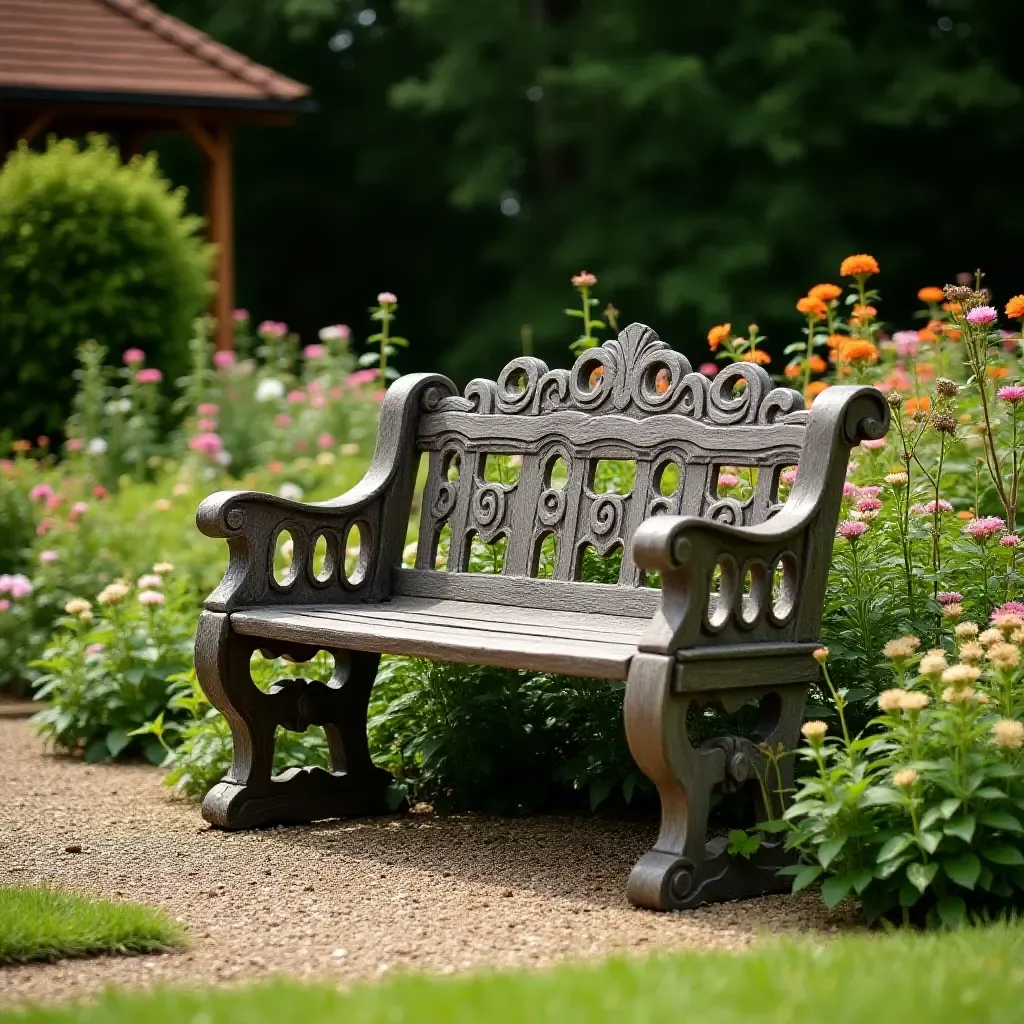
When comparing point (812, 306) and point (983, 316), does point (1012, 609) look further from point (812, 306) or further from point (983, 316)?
point (812, 306)

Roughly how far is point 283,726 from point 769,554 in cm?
168

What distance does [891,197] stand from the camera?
60.2ft

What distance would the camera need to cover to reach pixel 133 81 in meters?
14.5

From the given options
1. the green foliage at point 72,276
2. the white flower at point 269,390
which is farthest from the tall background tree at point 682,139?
the white flower at point 269,390

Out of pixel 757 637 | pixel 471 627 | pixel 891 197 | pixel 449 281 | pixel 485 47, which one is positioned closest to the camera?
pixel 757 637

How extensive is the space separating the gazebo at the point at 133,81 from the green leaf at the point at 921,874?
11.9m

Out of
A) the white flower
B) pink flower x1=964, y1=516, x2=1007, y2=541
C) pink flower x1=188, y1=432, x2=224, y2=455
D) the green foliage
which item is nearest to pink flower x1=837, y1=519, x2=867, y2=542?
pink flower x1=964, y1=516, x2=1007, y2=541

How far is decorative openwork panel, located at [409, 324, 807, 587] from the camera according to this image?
430 centimetres

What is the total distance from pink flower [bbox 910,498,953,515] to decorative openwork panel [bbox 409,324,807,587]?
47cm

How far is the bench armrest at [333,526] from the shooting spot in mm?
4824

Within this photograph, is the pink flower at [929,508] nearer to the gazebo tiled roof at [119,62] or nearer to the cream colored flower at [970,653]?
the cream colored flower at [970,653]

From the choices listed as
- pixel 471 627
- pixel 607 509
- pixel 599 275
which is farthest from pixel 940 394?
pixel 599 275

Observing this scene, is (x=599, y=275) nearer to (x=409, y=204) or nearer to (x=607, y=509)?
(x=409, y=204)

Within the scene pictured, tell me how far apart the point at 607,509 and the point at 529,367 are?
0.53 meters
